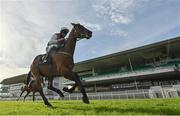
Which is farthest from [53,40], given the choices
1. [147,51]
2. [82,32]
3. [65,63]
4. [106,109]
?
[147,51]

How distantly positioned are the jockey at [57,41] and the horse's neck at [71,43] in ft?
0.91

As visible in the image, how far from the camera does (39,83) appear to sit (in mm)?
7562

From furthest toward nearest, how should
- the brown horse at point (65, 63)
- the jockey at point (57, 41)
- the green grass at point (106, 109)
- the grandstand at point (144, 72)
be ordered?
the grandstand at point (144, 72) < the jockey at point (57, 41) < the brown horse at point (65, 63) < the green grass at point (106, 109)

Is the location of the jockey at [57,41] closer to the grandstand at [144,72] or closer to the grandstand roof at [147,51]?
the grandstand at [144,72]

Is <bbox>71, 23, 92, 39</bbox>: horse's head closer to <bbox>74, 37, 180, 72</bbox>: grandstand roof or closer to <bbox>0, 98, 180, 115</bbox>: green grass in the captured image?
A: <bbox>0, 98, 180, 115</bbox>: green grass

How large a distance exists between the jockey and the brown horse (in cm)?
28

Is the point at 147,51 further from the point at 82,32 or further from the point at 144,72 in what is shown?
the point at 82,32

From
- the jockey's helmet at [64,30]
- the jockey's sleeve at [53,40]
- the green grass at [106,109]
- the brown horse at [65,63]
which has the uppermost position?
the jockey's helmet at [64,30]

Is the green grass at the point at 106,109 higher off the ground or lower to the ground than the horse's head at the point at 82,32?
lower

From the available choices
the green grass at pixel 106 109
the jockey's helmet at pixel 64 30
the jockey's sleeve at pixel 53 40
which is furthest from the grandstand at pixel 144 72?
the jockey's sleeve at pixel 53 40

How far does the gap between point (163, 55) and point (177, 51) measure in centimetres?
256

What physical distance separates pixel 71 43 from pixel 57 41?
0.68 meters

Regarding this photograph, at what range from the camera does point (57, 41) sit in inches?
280

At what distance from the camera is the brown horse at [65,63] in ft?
20.2
